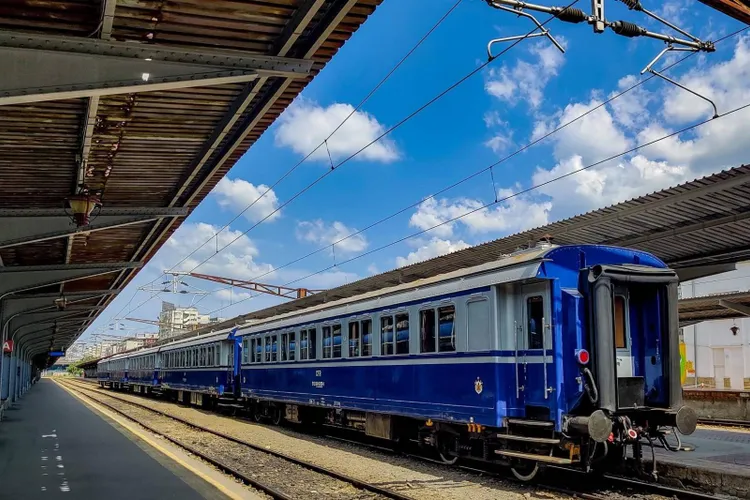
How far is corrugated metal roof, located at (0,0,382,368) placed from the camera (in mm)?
6074

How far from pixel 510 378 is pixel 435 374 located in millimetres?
1787

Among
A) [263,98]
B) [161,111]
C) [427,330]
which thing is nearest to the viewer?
[263,98]

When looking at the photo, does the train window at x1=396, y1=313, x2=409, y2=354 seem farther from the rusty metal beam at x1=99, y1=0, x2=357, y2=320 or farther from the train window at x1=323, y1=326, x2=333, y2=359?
the rusty metal beam at x1=99, y1=0, x2=357, y2=320

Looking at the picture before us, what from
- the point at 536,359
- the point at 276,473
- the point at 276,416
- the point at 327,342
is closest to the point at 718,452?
the point at 536,359

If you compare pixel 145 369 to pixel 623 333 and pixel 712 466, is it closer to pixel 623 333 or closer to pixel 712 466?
pixel 623 333

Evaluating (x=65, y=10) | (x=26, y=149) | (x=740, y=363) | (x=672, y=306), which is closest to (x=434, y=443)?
(x=672, y=306)

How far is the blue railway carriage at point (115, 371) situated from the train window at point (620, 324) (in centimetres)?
4416

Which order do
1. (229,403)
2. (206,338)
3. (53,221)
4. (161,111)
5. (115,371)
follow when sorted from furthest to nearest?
1. (115,371)
2. (206,338)
3. (229,403)
4. (53,221)
5. (161,111)

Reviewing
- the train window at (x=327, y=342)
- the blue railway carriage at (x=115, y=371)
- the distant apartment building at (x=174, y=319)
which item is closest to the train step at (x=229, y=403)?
the train window at (x=327, y=342)

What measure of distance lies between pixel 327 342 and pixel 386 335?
304 centimetres

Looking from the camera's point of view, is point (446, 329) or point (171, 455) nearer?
point (446, 329)

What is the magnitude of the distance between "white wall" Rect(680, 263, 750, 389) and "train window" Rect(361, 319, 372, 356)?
2969 cm

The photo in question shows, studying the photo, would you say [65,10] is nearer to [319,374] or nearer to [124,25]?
[124,25]

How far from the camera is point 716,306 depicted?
17.3 metres
